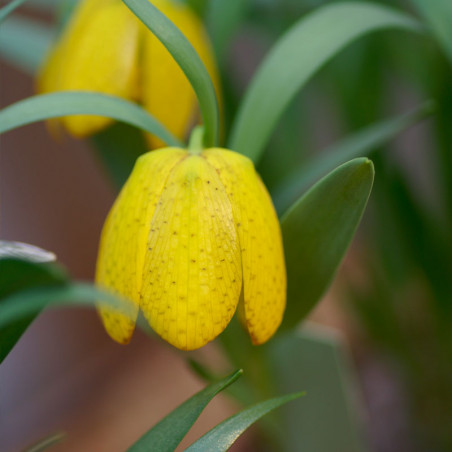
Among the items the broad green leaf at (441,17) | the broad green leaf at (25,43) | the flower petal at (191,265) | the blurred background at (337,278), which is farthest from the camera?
the blurred background at (337,278)

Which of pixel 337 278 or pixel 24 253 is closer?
pixel 24 253

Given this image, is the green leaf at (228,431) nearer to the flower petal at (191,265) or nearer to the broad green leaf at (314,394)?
the flower petal at (191,265)

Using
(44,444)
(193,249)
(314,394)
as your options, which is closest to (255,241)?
(193,249)

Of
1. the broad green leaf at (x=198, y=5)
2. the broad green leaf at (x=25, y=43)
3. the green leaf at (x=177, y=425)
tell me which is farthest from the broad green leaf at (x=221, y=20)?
the green leaf at (x=177, y=425)

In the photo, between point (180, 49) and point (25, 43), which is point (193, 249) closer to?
point (180, 49)

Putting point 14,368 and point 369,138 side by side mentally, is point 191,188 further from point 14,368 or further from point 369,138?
point 14,368

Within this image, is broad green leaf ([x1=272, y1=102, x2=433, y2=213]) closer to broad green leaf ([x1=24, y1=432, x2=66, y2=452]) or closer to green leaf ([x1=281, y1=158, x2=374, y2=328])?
green leaf ([x1=281, y1=158, x2=374, y2=328])

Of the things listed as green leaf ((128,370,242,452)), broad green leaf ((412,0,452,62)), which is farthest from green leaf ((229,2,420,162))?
green leaf ((128,370,242,452))
